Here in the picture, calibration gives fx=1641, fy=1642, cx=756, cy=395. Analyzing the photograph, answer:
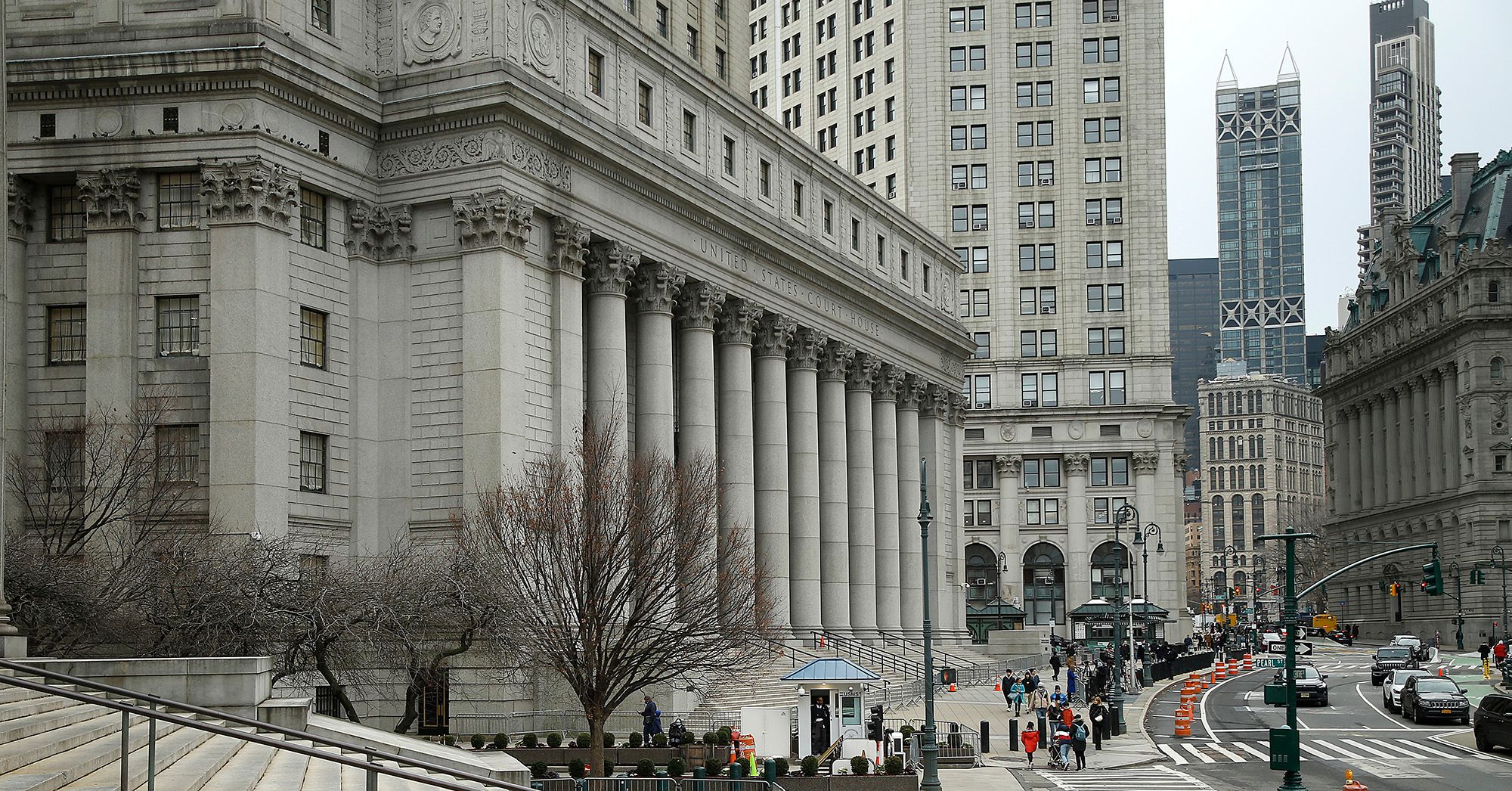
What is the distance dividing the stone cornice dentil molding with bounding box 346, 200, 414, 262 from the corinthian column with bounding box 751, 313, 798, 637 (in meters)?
22.4

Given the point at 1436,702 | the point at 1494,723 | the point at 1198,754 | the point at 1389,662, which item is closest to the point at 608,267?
the point at 1198,754

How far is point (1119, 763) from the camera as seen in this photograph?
49906mm

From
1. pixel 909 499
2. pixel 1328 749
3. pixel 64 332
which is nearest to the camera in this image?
pixel 64 332

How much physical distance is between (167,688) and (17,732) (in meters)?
5.02

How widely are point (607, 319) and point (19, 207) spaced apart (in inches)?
743

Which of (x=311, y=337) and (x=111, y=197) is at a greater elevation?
(x=111, y=197)

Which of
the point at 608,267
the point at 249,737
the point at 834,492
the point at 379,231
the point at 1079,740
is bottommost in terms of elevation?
the point at 1079,740

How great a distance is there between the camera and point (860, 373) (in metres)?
82.3

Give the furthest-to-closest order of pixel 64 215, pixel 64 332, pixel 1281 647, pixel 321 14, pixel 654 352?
pixel 1281 647 → pixel 654 352 → pixel 321 14 → pixel 64 215 → pixel 64 332

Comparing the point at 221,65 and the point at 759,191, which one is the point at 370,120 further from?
the point at 759,191

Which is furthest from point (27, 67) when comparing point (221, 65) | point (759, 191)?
point (759, 191)

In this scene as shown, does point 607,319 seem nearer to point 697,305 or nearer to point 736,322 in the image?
point 697,305

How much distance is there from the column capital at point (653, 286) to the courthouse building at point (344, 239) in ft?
0.29

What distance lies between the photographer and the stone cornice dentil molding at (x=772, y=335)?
7075 cm
